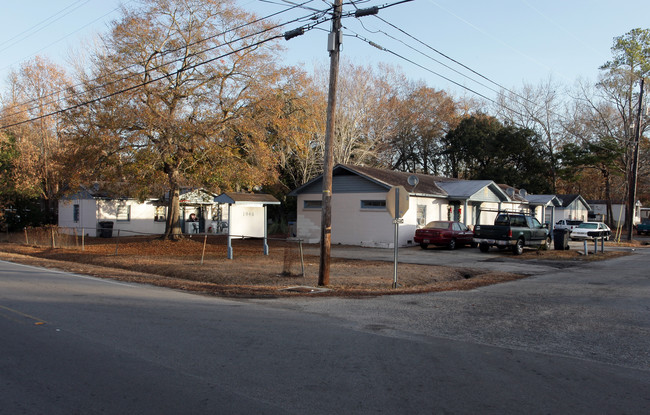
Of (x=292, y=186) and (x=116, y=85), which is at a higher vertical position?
(x=116, y=85)

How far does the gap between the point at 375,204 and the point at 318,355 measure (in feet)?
71.6

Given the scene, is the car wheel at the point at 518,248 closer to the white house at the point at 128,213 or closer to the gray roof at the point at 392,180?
the gray roof at the point at 392,180

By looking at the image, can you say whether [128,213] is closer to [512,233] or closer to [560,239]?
[512,233]

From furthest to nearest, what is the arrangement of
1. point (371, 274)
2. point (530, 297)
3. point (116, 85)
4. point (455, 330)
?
point (116, 85) < point (371, 274) < point (530, 297) < point (455, 330)

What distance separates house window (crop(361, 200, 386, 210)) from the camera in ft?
90.8

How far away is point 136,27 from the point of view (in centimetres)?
2158

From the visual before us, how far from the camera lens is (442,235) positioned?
2588cm

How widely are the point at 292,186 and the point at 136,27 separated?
21.4m

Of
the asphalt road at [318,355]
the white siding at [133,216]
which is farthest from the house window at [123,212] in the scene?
the asphalt road at [318,355]

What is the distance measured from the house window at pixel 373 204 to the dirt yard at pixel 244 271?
311 inches

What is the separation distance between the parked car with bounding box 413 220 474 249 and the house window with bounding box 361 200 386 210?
2.41m

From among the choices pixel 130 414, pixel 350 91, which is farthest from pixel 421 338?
pixel 350 91

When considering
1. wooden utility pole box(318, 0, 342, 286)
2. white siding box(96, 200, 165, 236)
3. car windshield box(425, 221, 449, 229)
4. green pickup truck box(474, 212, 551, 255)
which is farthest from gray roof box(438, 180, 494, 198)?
white siding box(96, 200, 165, 236)

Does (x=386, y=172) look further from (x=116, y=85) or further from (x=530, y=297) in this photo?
(x=530, y=297)
